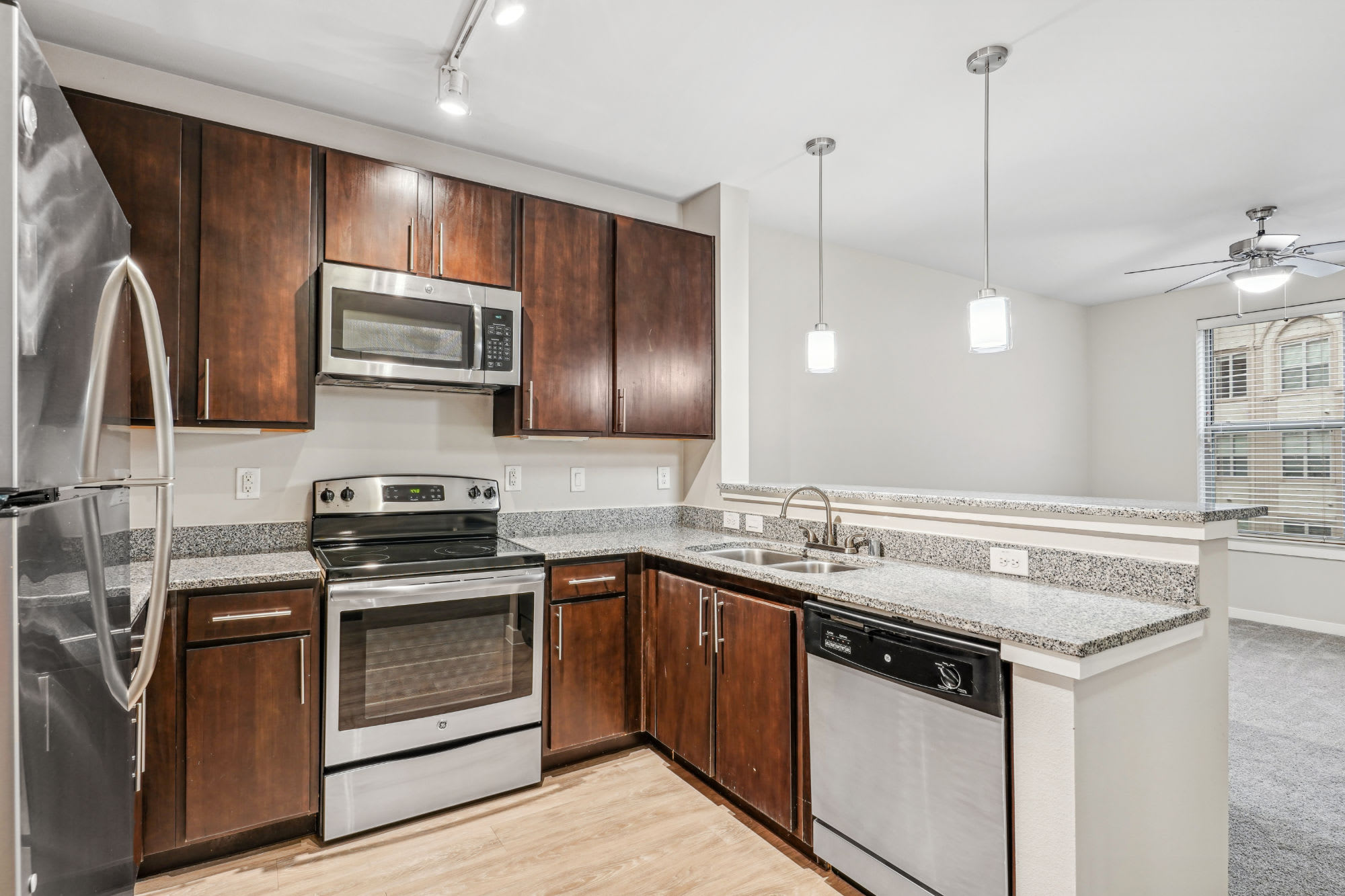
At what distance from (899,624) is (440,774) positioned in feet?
5.47

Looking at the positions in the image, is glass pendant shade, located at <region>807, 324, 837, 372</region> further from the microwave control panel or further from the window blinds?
the window blinds

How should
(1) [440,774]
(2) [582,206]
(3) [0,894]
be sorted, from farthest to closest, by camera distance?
(2) [582,206] → (1) [440,774] → (3) [0,894]

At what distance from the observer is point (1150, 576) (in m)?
1.80

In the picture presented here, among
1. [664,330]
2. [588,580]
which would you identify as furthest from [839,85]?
[588,580]

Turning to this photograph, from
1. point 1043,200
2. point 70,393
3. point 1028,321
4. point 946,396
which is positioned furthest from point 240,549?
point 1028,321

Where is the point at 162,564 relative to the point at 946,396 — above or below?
below

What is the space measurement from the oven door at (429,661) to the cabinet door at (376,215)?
4.05 ft

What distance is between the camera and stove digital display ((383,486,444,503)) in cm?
272

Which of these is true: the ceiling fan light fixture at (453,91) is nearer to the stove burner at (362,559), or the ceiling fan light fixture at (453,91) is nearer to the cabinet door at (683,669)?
the stove burner at (362,559)

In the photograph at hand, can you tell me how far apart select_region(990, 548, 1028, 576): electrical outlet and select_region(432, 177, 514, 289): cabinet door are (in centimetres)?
213

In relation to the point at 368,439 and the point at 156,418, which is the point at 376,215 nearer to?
the point at 368,439

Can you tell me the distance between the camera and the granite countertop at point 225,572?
1979 mm

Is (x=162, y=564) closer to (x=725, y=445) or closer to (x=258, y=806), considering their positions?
(x=258, y=806)

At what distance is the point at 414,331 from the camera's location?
2.54 meters
